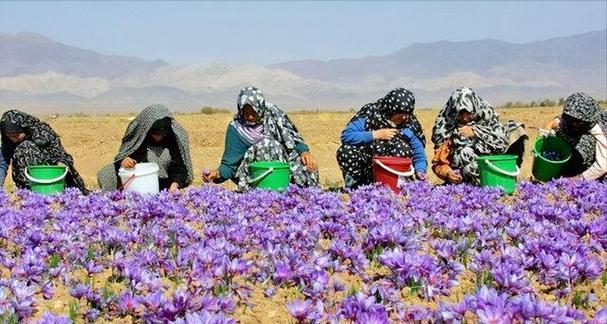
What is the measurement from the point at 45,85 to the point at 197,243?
14259 cm

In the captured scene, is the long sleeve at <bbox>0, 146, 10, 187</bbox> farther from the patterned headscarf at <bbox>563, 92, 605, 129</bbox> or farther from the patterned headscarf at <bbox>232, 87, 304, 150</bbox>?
the patterned headscarf at <bbox>563, 92, 605, 129</bbox>

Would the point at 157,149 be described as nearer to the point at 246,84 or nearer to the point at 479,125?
the point at 479,125

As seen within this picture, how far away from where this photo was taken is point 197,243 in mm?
5344

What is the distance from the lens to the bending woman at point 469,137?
867 centimetres

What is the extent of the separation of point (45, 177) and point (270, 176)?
9.01ft

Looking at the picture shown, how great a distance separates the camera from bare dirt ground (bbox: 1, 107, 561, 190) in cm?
1759

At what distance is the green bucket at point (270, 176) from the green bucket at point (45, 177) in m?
2.33

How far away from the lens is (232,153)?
30.0 feet

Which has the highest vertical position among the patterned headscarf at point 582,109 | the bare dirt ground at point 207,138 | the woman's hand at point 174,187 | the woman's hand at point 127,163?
the patterned headscarf at point 582,109

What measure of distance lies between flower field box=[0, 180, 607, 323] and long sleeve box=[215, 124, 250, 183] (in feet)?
6.35

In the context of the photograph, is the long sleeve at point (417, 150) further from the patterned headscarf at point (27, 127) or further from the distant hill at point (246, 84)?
the distant hill at point (246, 84)

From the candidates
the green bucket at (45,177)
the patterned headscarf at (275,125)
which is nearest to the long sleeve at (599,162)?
the patterned headscarf at (275,125)

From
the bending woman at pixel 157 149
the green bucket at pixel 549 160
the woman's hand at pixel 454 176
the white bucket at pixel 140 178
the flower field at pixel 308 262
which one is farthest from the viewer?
the green bucket at pixel 549 160

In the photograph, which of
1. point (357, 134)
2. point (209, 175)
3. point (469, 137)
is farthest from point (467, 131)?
point (209, 175)
